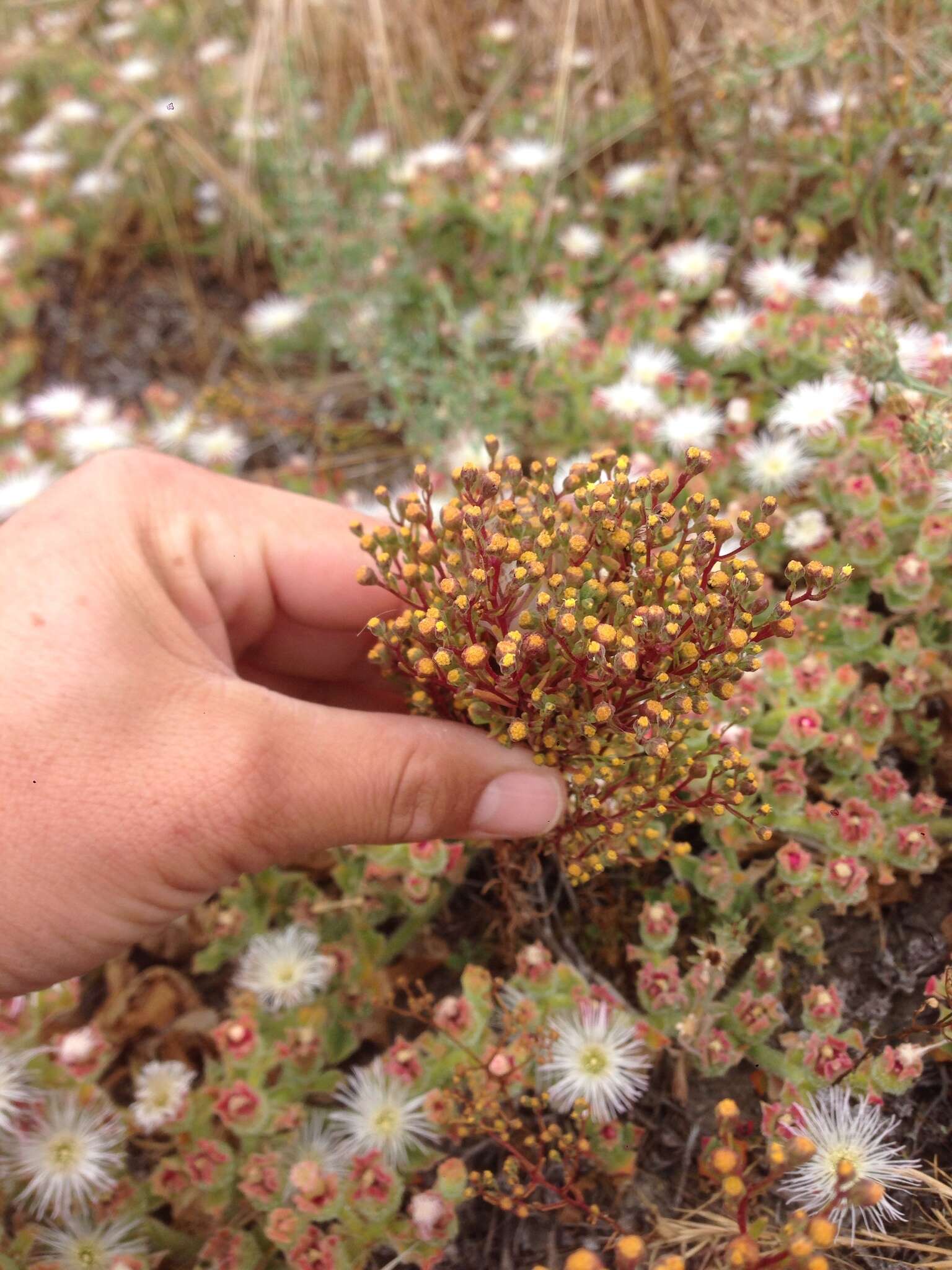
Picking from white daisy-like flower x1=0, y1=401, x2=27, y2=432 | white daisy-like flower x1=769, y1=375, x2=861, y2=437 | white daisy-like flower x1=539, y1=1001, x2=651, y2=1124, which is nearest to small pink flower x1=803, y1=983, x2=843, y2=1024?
white daisy-like flower x1=539, y1=1001, x2=651, y2=1124

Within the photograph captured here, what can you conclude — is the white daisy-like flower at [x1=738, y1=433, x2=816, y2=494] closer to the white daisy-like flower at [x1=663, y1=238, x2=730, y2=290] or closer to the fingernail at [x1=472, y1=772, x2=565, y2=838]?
the white daisy-like flower at [x1=663, y1=238, x2=730, y2=290]

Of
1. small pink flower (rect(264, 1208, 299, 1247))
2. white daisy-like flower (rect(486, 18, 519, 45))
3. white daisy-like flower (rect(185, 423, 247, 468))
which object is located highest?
white daisy-like flower (rect(486, 18, 519, 45))

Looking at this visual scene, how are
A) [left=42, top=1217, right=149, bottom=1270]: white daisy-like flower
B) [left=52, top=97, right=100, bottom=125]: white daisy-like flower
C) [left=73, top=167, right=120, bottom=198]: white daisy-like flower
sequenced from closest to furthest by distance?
[left=42, top=1217, right=149, bottom=1270]: white daisy-like flower, [left=73, top=167, right=120, bottom=198]: white daisy-like flower, [left=52, top=97, right=100, bottom=125]: white daisy-like flower

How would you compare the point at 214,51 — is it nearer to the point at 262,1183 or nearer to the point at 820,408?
the point at 820,408

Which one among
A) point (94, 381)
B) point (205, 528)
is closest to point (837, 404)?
point (205, 528)

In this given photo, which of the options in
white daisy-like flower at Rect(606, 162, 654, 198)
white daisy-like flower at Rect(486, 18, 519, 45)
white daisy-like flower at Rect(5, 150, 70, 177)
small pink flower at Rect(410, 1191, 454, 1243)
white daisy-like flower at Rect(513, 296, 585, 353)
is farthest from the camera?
white daisy-like flower at Rect(5, 150, 70, 177)

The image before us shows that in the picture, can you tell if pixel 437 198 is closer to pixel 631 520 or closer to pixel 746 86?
pixel 746 86
